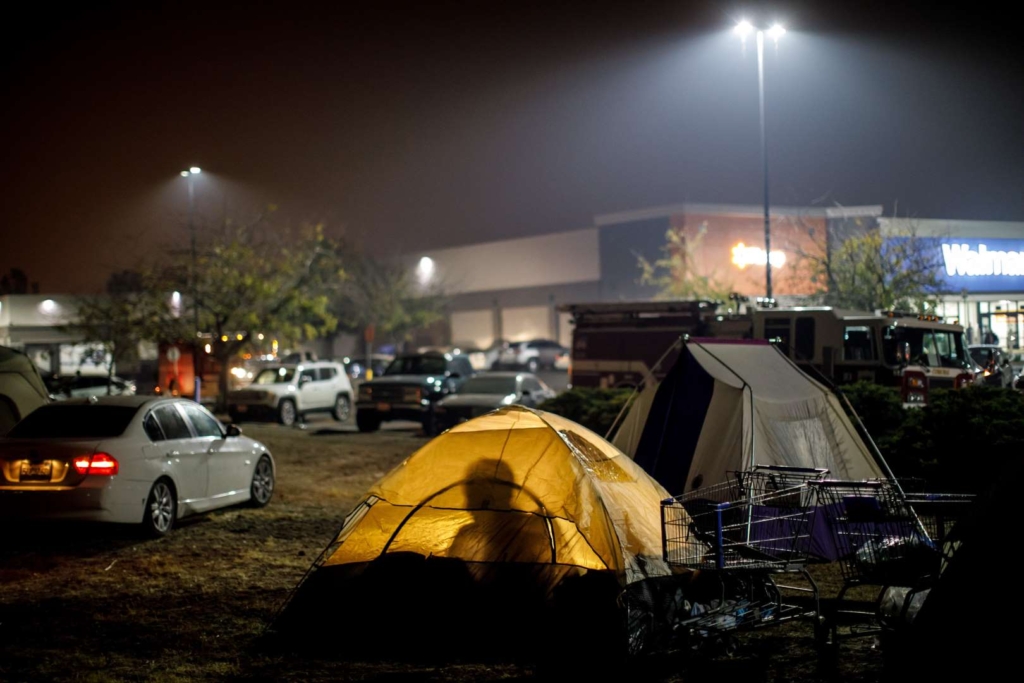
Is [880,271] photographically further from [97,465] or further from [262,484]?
[97,465]

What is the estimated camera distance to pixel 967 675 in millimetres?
4762

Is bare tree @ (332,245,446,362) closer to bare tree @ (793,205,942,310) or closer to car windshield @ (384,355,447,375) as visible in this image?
bare tree @ (793,205,942,310)

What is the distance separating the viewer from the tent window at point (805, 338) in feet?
65.6

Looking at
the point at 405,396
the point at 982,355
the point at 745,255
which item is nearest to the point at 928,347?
the point at 982,355

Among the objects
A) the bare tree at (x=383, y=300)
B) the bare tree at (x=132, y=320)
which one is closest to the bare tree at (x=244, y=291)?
the bare tree at (x=132, y=320)

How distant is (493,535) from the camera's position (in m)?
8.00

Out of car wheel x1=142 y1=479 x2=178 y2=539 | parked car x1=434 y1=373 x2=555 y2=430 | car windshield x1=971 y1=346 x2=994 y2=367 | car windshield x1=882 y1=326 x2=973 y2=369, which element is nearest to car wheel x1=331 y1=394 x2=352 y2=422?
parked car x1=434 y1=373 x2=555 y2=430

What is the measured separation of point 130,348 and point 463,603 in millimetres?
30105

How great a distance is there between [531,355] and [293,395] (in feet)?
86.7

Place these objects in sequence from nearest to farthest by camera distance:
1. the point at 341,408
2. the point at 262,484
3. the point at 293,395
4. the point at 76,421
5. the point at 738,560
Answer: the point at 738,560 < the point at 76,421 < the point at 262,484 < the point at 293,395 < the point at 341,408

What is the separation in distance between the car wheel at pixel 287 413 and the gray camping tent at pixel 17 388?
43.4 feet

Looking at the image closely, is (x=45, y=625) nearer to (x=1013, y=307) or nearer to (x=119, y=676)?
(x=119, y=676)

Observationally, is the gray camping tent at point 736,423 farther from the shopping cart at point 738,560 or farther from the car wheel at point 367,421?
the car wheel at point 367,421

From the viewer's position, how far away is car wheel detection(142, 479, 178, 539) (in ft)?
35.5
